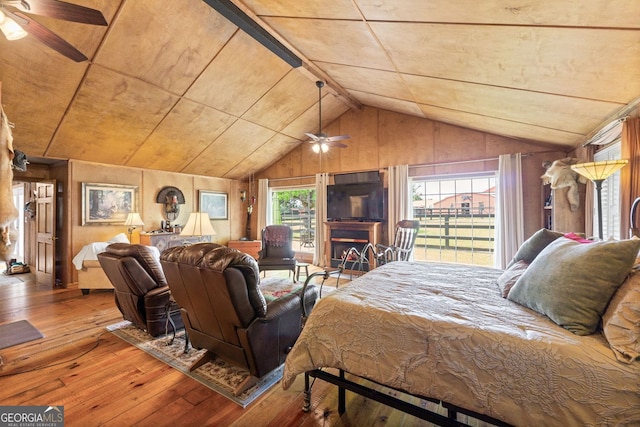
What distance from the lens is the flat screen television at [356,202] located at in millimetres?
5668

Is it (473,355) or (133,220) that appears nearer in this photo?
(473,355)

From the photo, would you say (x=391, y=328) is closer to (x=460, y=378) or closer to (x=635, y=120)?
(x=460, y=378)

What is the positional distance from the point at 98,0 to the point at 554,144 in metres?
6.06

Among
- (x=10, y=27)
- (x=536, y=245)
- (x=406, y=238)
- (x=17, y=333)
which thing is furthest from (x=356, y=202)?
(x=17, y=333)

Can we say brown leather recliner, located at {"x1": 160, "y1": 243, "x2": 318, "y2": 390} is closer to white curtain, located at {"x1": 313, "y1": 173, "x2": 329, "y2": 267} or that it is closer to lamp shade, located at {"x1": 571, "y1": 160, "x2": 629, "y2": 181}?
lamp shade, located at {"x1": 571, "y1": 160, "x2": 629, "y2": 181}

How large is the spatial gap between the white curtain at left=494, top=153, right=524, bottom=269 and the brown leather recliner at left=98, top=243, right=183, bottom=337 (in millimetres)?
4923

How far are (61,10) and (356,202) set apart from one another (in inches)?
196

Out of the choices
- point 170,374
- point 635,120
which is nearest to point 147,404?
point 170,374

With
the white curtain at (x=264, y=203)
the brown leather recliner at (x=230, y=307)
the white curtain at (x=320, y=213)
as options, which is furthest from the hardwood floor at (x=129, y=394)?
the white curtain at (x=264, y=203)

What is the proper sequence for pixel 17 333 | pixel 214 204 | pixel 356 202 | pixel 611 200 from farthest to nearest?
pixel 214 204
pixel 356 202
pixel 611 200
pixel 17 333

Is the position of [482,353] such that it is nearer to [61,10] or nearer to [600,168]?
[600,168]

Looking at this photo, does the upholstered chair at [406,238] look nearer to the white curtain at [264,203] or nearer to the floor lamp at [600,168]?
the floor lamp at [600,168]

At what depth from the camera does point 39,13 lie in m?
1.73

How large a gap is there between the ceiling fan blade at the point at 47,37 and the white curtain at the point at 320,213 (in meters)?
4.71
